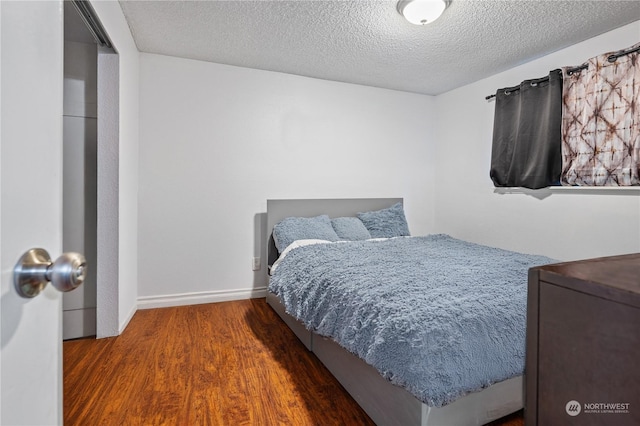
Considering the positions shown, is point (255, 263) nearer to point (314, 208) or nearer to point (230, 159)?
point (314, 208)

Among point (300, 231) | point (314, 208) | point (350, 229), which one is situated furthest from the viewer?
point (314, 208)

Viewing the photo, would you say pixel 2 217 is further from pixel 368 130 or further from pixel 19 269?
pixel 368 130

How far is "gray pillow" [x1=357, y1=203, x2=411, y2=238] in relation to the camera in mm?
3609

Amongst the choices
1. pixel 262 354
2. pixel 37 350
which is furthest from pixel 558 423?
pixel 262 354

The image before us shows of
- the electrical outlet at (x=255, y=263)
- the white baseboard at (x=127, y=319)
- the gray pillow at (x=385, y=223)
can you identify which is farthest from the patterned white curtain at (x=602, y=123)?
the white baseboard at (x=127, y=319)

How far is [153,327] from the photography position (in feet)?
8.70

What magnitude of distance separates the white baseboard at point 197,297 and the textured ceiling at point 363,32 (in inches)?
86.4

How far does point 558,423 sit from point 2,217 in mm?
856

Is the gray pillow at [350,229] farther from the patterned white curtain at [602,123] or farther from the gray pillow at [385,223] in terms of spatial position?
the patterned white curtain at [602,123]

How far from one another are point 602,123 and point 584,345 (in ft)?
9.07

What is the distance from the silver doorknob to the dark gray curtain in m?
3.34

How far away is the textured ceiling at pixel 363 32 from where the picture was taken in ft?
7.43

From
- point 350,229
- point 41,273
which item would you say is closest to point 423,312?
point 41,273

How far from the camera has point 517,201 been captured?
3.27 meters
